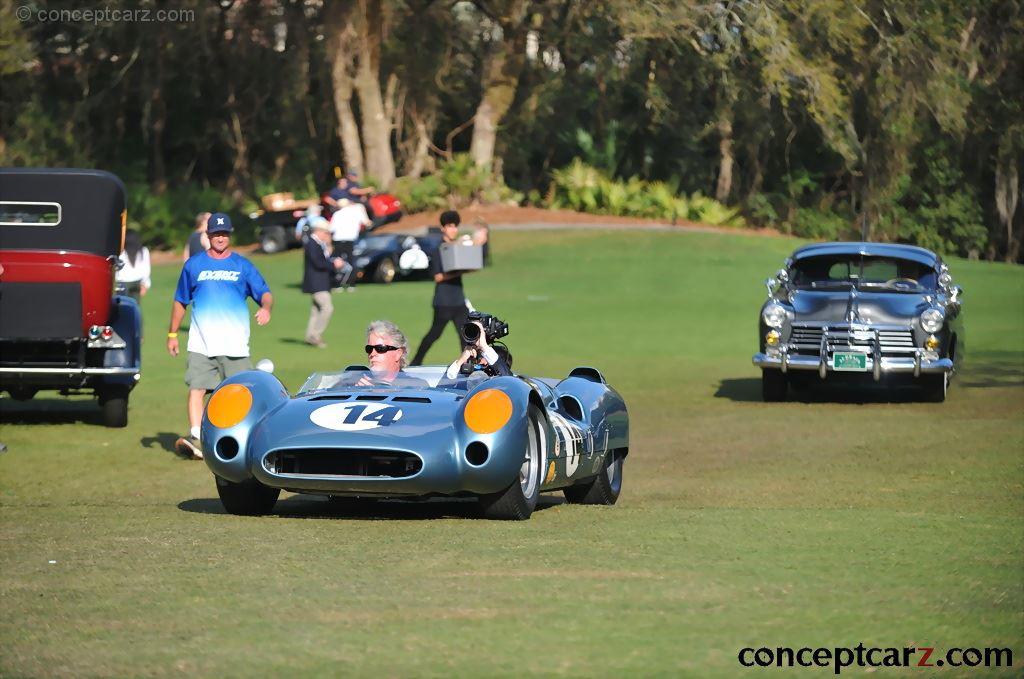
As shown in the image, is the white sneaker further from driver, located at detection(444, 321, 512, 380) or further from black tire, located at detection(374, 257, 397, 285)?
black tire, located at detection(374, 257, 397, 285)

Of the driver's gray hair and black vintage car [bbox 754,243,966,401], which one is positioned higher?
the driver's gray hair

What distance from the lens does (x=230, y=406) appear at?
29.2ft

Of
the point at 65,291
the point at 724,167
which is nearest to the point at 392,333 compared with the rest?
the point at 65,291

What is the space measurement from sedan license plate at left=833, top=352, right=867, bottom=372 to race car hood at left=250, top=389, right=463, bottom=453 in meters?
9.46

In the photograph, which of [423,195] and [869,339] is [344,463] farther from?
[423,195]

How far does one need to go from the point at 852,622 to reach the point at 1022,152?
4539 cm

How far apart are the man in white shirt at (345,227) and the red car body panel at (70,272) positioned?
17452 millimetres

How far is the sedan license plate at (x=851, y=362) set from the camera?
17.6 metres

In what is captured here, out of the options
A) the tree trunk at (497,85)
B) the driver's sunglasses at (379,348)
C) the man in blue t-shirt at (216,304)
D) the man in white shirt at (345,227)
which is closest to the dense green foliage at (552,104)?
the tree trunk at (497,85)

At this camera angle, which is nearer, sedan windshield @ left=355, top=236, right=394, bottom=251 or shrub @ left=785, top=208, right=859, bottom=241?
sedan windshield @ left=355, top=236, right=394, bottom=251

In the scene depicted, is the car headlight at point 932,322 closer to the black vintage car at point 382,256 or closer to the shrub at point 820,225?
the black vintage car at point 382,256

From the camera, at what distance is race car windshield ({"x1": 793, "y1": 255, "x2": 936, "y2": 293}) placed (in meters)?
18.6

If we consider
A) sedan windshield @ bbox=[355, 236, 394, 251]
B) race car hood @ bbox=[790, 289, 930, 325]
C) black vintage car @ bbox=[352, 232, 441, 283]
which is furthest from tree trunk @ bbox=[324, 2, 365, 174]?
race car hood @ bbox=[790, 289, 930, 325]

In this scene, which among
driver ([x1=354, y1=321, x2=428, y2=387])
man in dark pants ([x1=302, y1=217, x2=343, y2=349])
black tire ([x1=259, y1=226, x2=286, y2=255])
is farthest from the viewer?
black tire ([x1=259, y1=226, x2=286, y2=255])
